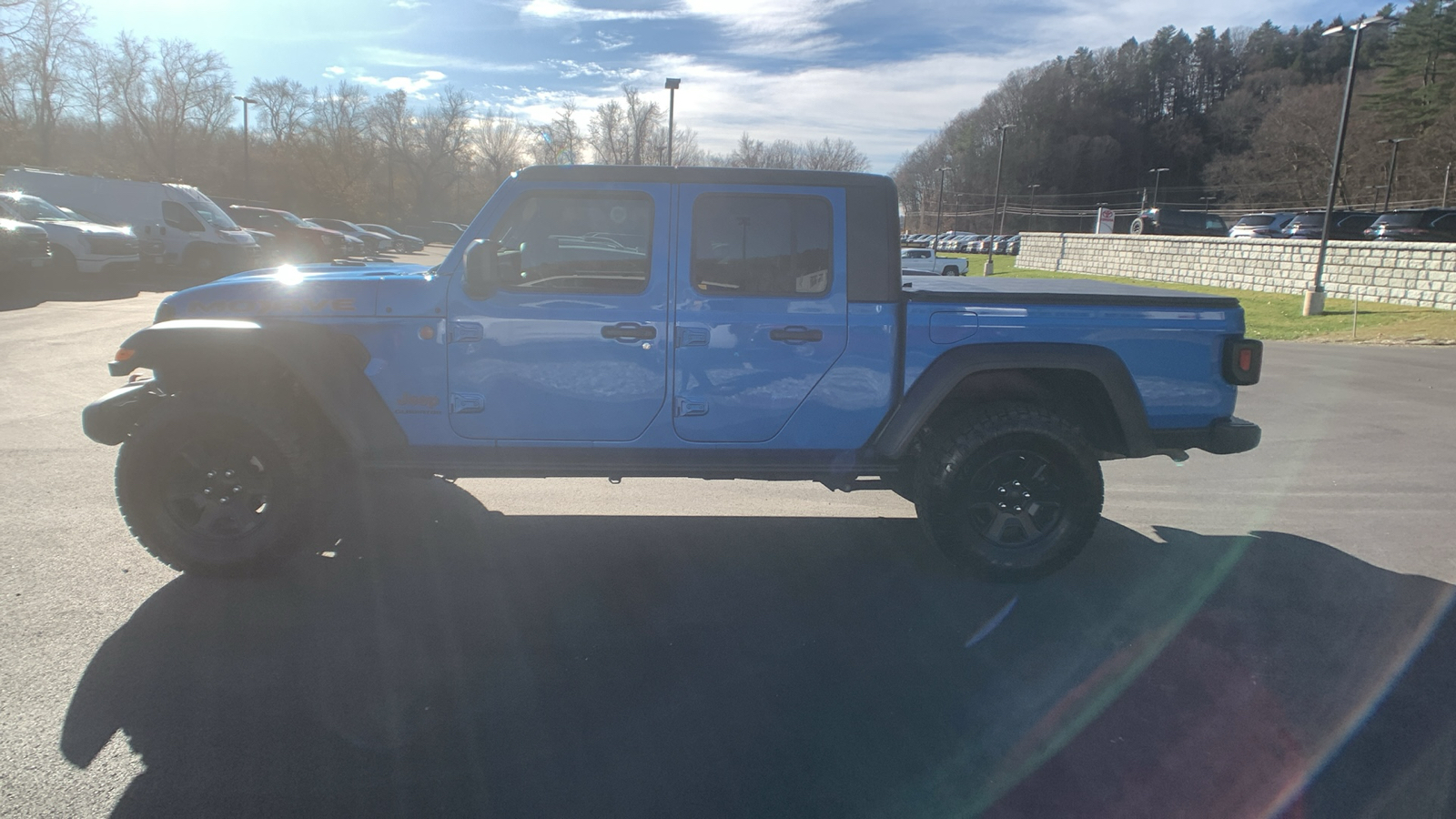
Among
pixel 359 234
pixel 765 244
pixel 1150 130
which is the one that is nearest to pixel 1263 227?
pixel 765 244

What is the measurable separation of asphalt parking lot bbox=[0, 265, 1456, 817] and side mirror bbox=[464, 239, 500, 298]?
4.82ft

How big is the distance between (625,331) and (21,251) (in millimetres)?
15412

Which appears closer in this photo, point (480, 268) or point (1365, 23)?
point (480, 268)

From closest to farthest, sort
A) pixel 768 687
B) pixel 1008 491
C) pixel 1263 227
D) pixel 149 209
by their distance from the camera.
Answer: pixel 768 687
pixel 1008 491
pixel 149 209
pixel 1263 227

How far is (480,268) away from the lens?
151 inches

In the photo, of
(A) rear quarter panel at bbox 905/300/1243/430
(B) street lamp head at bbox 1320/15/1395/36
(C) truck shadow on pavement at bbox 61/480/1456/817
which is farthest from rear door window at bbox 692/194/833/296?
(B) street lamp head at bbox 1320/15/1395/36

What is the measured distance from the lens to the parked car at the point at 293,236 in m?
25.7

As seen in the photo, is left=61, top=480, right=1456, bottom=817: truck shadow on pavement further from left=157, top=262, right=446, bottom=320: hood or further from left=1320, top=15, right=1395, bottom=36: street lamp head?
left=1320, top=15, right=1395, bottom=36: street lamp head

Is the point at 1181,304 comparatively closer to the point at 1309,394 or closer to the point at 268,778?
the point at 268,778

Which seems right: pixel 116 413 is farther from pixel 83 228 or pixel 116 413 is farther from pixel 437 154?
pixel 437 154

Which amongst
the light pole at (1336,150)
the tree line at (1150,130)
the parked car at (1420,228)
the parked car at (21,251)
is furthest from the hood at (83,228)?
the tree line at (1150,130)

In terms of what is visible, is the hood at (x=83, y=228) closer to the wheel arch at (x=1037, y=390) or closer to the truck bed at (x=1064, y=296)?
the truck bed at (x=1064, y=296)

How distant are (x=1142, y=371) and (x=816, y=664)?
2325 mm

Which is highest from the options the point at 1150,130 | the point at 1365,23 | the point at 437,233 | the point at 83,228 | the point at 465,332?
the point at 1150,130
